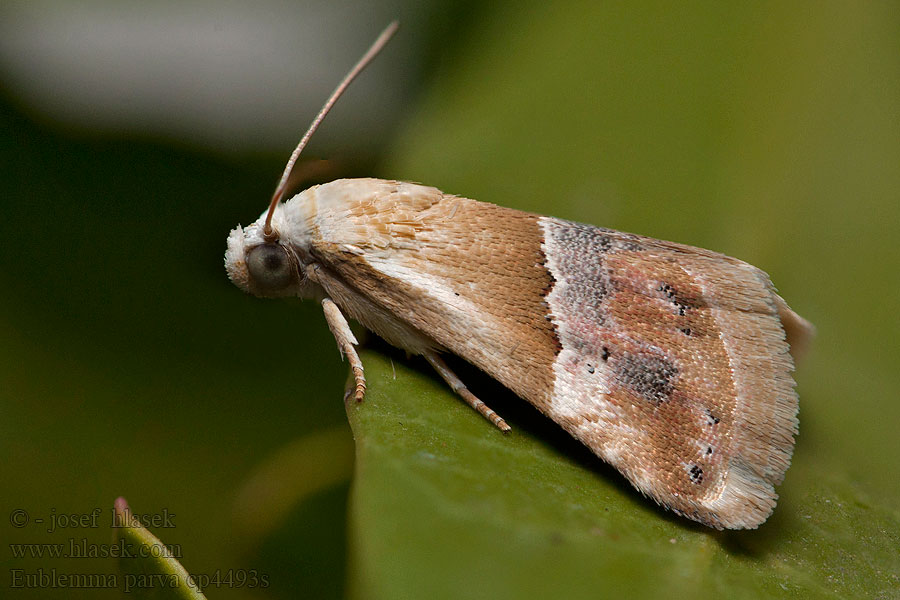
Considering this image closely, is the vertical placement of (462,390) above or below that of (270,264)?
below

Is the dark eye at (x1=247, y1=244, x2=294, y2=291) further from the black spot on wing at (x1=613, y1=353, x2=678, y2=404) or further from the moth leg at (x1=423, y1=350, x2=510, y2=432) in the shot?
the black spot on wing at (x1=613, y1=353, x2=678, y2=404)

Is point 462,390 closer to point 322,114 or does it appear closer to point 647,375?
point 647,375

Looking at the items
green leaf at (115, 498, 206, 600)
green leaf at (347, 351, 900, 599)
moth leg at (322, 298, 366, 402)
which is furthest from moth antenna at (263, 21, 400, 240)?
green leaf at (115, 498, 206, 600)

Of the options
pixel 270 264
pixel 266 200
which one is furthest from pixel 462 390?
pixel 266 200

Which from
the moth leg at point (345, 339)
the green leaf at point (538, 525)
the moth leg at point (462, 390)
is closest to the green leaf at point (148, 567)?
the green leaf at point (538, 525)

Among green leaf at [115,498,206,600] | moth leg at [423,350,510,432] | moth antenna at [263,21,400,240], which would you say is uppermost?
moth antenna at [263,21,400,240]

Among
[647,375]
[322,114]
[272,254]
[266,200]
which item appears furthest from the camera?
[266,200]

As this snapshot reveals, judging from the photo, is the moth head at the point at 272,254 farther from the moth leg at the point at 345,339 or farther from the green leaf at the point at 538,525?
the green leaf at the point at 538,525
